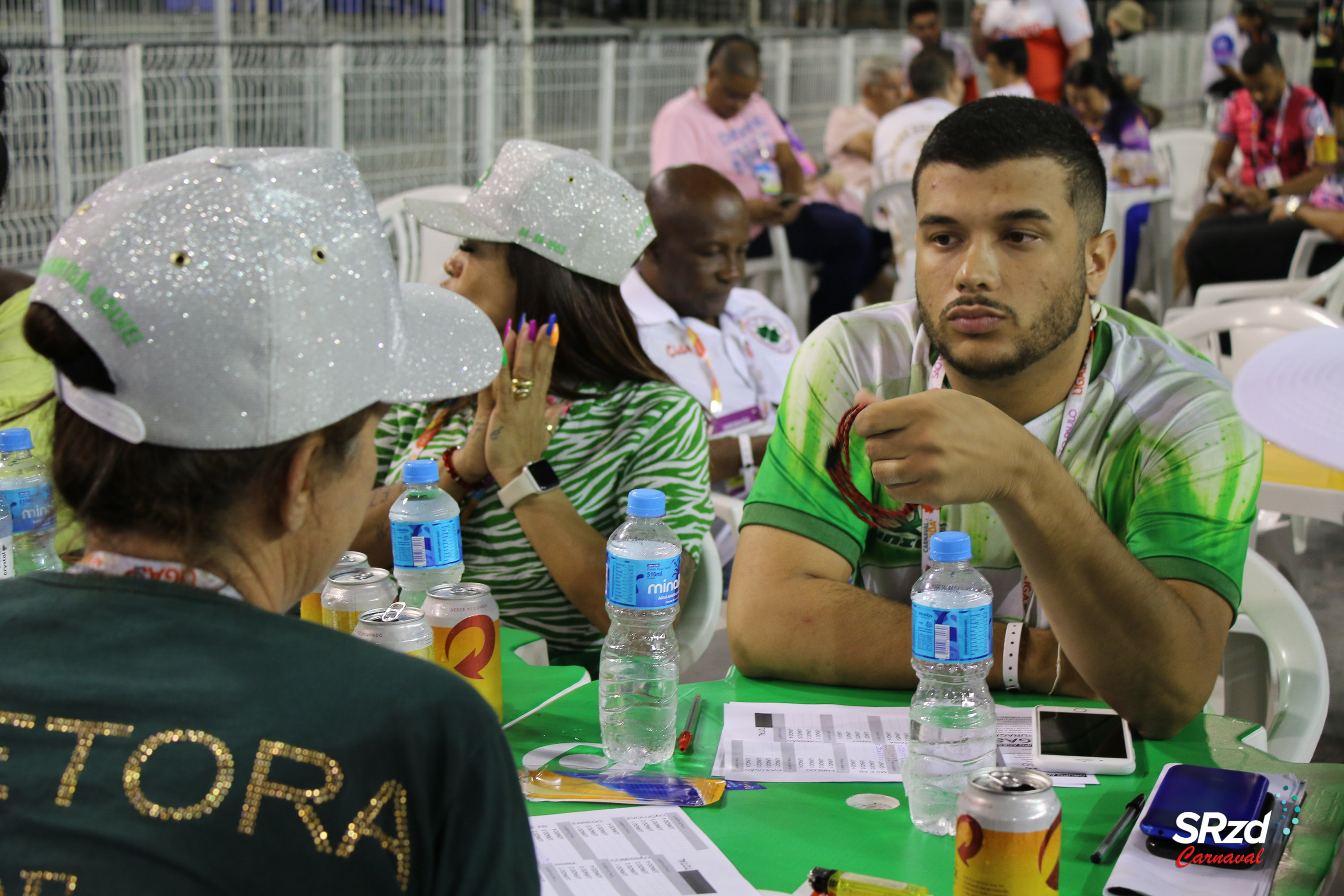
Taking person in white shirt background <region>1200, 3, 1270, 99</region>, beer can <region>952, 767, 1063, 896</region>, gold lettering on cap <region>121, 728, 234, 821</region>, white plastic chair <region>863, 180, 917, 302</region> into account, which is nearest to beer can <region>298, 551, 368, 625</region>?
gold lettering on cap <region>121, 728, 234, 821</region>

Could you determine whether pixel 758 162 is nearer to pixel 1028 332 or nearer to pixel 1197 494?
pixel 1028 332

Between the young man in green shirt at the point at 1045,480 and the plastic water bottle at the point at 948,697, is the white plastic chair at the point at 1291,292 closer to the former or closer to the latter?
the young man in green shirt at the point at 1045,480

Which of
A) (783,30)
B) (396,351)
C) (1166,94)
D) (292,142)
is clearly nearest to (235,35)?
(292,142)

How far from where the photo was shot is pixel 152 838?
3.17ft

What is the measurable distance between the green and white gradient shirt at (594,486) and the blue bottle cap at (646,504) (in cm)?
58

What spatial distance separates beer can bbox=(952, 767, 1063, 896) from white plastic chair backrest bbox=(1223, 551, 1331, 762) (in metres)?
0.98

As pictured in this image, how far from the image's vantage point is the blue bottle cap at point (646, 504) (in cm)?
179

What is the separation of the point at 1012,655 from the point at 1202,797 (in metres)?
0.42

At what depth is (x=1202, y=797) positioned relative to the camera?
1.45 meters

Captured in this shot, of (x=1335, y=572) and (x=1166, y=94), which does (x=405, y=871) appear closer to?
(x=1335, y=572)

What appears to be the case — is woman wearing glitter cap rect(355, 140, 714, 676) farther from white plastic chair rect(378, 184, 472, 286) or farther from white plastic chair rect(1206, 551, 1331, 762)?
white plastic chair rect(378, 184, 472, 286)

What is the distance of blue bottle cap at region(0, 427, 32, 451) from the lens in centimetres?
214

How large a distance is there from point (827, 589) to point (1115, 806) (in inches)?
23.1

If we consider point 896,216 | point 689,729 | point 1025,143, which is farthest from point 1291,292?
point 689,729
